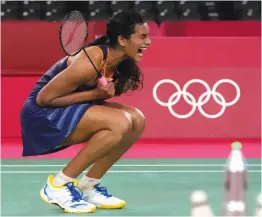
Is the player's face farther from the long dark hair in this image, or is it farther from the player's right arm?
the player's right arm

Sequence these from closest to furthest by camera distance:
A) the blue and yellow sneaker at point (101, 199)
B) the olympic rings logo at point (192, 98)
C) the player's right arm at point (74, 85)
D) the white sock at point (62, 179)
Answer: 1. the player's right arm at point (74, 85)
2. the white sock at point (62, 179)
3. the blue and yellow sneaker at point (101, 199)
4. the olympic rings logo at point (192, 98)

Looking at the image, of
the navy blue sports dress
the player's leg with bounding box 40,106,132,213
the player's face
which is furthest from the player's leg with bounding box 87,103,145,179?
the player's face

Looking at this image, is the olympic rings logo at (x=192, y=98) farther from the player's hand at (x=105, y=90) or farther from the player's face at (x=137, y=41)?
the player's hand at (x=105, y=90)

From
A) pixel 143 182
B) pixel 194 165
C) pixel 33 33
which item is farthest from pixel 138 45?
pixel 33 33

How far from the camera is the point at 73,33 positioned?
13.6 ft

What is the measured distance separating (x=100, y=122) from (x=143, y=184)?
1.14 metres

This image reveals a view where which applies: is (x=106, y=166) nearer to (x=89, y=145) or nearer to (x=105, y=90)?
(x=89, y=145)

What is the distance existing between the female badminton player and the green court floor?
0.14 m

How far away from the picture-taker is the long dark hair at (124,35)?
13.5ft

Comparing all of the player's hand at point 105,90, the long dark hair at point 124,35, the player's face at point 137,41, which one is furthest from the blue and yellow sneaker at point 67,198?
the player's face at point 137,41

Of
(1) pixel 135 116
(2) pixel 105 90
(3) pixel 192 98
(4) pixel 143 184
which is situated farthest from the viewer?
(3) pixel 192 98

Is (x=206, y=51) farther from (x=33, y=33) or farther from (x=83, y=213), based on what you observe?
(x=83, y=213)

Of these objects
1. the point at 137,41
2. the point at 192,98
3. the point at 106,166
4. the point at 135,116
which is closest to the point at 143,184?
the point at 106,166

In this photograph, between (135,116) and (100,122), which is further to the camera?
(135,116)
